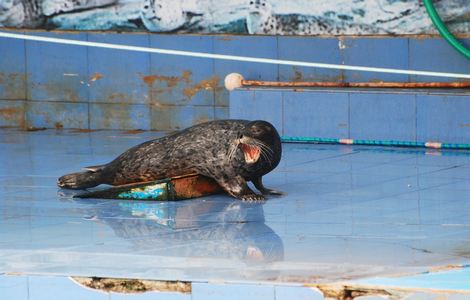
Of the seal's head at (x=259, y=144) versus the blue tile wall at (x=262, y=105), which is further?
the blue tile wall at (x=262, y=105)

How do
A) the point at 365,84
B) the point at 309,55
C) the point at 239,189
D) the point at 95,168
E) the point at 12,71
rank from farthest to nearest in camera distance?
1. the point at 12,71
2. the point at 309,55
3. the point at 365,84
4. the point at 95,168
5. the point at 239,189

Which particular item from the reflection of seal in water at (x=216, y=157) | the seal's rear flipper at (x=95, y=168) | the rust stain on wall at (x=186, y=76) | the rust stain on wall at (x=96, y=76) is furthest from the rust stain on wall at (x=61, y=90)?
the reflection of seal in water at (x=216, y=157)

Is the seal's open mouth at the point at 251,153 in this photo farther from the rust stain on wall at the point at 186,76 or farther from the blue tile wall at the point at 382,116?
the rust stain on wall at the point at 186,76

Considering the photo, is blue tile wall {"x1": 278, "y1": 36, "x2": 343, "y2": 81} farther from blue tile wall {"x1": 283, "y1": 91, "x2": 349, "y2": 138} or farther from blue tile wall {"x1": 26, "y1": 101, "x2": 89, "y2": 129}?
blue tile wall {"x1": 26, "y1": 101, "x2": 89, "y2": 129}

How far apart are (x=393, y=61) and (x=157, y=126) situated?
8.27 feet

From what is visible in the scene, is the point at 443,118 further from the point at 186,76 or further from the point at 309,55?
the point at 186,76

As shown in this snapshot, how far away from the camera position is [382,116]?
12.2 meters

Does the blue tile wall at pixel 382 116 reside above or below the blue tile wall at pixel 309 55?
below

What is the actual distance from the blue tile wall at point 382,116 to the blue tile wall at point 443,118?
0.09 metres

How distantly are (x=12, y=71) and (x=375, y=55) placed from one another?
3.86 meters

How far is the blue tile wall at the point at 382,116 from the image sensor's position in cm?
1203

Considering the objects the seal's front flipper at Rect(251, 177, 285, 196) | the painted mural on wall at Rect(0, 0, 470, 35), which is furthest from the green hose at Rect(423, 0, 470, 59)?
the seal's front flipper at Rect(251, 177, 285, 196)

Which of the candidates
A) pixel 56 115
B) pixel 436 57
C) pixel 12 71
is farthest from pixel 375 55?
pixel 12 71

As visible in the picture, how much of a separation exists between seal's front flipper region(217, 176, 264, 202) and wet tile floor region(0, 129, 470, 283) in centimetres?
10
